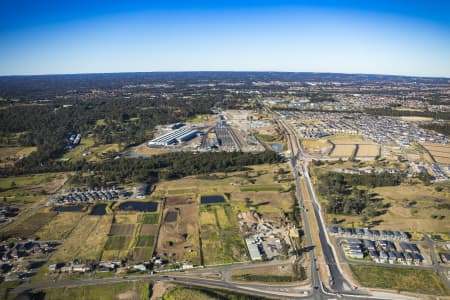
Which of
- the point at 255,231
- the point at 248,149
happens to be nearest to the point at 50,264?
the point at 255,231

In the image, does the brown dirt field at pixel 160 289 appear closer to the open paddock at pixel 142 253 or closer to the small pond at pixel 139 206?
the open paddock at pixel 142 253

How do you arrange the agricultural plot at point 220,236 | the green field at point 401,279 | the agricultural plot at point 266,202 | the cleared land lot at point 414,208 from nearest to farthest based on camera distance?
1. the green field at point 401,279
2. the agricultural plot at point 220,236
3. the cleared land lot at point 414,208
4. the agricultural plot at point 266,202

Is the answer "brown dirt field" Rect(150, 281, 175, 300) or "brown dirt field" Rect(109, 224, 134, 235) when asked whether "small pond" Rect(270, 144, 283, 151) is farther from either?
"brown dirt field" Rect(150, 281, 175, 300)

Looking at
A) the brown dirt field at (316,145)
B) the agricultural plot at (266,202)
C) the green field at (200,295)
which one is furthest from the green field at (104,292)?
the brown dirt field at (316,145)

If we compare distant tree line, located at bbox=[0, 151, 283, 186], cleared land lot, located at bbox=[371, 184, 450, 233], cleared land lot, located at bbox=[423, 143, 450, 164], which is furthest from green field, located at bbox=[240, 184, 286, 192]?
cleared land lot, located at bbox=[423, 143, 450, 164]

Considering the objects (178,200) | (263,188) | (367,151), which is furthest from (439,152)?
(178,200)

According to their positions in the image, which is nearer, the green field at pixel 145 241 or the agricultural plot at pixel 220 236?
the agricultural plot at pixel 220 236
